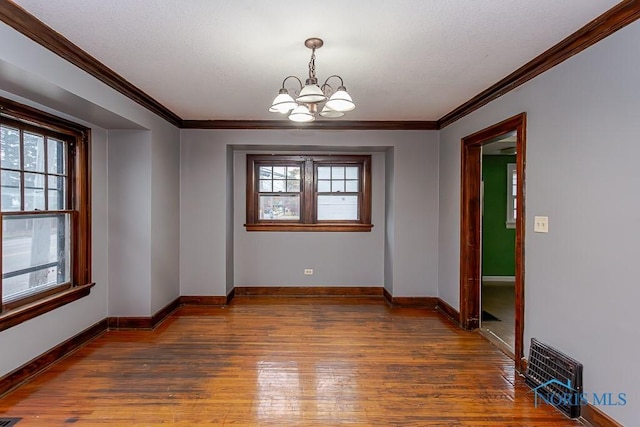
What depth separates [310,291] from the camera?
5.48 m

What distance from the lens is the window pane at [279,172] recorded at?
5.48m

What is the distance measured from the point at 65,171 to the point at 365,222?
374 centimetres

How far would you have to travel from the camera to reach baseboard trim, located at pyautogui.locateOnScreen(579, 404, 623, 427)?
2146 millimetres

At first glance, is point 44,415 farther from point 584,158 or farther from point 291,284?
point 584,158

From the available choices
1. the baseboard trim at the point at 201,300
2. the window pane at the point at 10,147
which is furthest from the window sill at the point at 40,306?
the baseboard trim at the point at 201,300

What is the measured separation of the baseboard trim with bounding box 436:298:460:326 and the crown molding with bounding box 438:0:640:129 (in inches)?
92.6

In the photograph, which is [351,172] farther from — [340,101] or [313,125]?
[340,101]

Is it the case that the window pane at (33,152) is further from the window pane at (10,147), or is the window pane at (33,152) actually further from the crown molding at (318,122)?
the crown molding at (318,122)

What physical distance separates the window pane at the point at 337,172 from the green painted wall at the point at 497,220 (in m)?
2.73

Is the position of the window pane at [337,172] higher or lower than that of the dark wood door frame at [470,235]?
higher

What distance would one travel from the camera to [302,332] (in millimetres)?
3924

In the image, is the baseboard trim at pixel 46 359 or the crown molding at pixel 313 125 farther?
the crown molding at pixel 313 125

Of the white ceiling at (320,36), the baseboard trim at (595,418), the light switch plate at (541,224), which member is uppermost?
the white ceiling at (320,36)

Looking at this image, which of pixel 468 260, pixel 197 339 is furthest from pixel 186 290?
pixel 468 260
